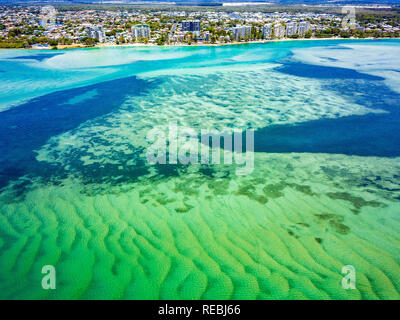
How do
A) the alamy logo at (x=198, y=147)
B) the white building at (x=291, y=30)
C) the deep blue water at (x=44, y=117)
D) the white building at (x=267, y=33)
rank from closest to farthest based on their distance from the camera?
the alamy logo at (x=198, y=147), the deep blue water at (x=44, y=117), the white building at (x=267, y=33), the white building at (x=291, y=30)

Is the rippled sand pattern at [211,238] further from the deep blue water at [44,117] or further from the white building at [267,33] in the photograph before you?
the white building at [267,33]

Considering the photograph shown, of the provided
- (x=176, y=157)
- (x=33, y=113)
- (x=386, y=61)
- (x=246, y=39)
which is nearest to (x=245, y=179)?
(x=176, y=157)

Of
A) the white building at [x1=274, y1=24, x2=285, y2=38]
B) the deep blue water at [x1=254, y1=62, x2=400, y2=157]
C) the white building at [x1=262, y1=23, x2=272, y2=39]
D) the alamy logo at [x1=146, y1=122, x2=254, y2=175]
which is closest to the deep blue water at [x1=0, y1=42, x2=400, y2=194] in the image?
the deep blue water at [x1=254, y1=62, x2=400, y2=157]

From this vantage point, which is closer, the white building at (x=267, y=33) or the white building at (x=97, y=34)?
the white building at (x=97, y=34)

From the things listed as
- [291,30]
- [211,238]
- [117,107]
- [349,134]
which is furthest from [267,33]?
[211,238]

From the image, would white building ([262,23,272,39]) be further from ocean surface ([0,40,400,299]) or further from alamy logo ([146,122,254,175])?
alamy logo ([146,122,254,175])

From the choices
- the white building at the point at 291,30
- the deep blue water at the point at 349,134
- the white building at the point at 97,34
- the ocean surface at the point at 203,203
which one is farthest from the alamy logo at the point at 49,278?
the white building at the point at 291,30
